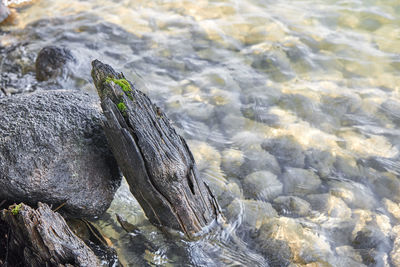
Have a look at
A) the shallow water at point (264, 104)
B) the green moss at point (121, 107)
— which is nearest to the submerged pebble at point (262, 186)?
the shallow water at point (264, 104)

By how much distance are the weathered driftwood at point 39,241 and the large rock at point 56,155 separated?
38 centimetres

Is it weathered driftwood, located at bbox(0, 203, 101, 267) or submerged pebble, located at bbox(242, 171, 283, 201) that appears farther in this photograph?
submerged pebble, located at bbox(242, 171, 283, 201)

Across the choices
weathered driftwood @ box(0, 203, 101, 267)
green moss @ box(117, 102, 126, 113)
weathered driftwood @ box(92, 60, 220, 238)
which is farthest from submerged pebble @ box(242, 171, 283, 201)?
weathered driftwood @ box(0, 203, 101, 267)

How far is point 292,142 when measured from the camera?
4.94 metres

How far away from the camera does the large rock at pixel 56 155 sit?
10.6ft

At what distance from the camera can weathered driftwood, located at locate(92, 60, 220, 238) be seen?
3.18 metres

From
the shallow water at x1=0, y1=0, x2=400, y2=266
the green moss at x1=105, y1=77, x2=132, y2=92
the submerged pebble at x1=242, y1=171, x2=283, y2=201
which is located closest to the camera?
the green moss at x1=105, y1=77, x2=132, y2=92

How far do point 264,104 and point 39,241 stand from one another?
144 inches

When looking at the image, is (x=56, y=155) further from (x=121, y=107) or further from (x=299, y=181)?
(x=299, y=181)

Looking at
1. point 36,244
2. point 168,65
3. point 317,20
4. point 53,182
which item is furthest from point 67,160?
point 317,20

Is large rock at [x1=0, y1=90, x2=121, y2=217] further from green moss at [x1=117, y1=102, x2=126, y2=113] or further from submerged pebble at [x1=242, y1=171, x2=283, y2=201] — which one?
submerged pebble at [x1=242, y1=171, x2=283, y2=201]

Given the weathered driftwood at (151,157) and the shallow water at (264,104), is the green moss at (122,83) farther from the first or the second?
the shallow water at (264,104)

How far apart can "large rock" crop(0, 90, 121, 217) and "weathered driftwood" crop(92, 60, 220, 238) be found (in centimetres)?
31

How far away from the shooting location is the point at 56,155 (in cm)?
333
